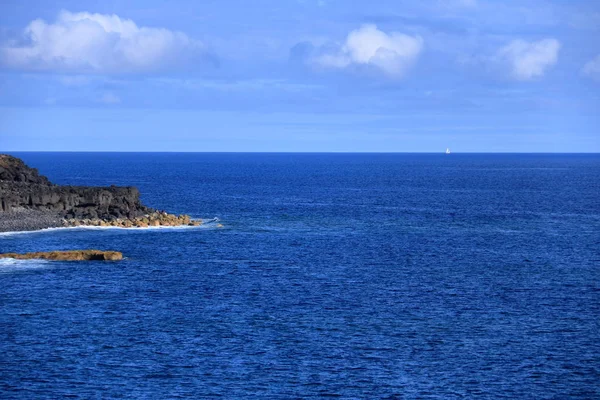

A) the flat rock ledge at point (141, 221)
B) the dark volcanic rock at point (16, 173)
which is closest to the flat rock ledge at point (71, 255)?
the flat rock ledge at point (141, 221)

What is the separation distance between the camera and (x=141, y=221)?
11444cm

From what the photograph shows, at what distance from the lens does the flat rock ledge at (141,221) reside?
367ft

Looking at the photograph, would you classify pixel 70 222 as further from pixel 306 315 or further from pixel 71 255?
pixel 306 315

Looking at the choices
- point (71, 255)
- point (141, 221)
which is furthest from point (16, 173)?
point (71, 255)

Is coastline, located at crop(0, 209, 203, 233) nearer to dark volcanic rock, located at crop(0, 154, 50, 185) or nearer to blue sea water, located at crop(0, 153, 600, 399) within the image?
blue sea water, located at crop(0, 153, 600, 399)

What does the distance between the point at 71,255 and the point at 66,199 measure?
34413mm

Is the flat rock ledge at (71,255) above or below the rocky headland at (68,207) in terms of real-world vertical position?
below

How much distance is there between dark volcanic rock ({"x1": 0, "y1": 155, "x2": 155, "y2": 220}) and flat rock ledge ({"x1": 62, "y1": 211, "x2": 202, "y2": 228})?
1934 mm

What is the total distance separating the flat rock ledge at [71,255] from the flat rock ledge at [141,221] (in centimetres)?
2663

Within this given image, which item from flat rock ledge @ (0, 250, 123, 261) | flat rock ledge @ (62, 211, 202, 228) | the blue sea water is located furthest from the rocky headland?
flat rock ledge @ (0, 250, 123, 261)

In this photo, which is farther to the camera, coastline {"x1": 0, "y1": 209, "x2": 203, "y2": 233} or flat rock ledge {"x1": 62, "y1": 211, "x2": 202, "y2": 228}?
flat rock ledge {"x1": 62, "y1": 211, "x2": 202, "y2": 228}

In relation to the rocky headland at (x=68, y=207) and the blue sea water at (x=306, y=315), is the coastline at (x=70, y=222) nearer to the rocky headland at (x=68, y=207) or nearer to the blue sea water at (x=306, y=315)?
the rocky headland at (x=68, y=207)

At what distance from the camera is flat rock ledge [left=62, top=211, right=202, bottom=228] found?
11201cm

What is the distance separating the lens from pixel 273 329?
57.3m
